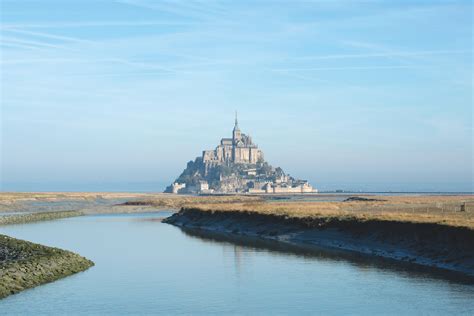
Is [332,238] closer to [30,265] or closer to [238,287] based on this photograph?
[238,287]

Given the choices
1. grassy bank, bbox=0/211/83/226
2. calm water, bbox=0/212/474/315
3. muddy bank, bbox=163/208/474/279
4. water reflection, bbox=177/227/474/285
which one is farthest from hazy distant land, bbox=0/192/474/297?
calm water, bbox=0/212/474/315

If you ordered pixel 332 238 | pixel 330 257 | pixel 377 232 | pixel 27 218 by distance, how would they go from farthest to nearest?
pixel 27 218 < pixel 332 238 < pixel 377 232 < pixel 330 257

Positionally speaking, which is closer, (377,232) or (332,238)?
(377,232)

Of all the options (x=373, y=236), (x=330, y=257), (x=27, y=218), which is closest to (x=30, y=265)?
(x=330, y=257)

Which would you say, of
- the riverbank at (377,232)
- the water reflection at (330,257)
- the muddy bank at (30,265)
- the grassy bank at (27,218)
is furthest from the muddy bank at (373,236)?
the grassy bank at (27,218)

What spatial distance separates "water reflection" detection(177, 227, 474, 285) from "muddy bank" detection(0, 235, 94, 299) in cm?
776

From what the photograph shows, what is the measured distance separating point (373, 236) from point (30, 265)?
70.4ft

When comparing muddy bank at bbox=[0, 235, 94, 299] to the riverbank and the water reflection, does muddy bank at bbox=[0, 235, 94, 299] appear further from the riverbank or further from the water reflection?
the riverbank

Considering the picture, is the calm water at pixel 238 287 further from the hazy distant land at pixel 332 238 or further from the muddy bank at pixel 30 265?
the hazy distant land at pixel 332 238

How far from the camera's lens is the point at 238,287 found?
98.7 feet

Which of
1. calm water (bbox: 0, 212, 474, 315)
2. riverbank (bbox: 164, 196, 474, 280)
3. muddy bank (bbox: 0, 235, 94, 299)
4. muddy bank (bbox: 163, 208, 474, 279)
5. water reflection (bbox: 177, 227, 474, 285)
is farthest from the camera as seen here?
riverbank (bbox: 164, 196, 474, 280)

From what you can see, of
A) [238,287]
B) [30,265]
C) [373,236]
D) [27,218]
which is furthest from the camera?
[27,218]

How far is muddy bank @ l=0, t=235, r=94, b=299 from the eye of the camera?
28.4 m

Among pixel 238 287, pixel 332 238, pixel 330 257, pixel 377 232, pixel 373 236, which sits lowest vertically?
pixel 238 287
